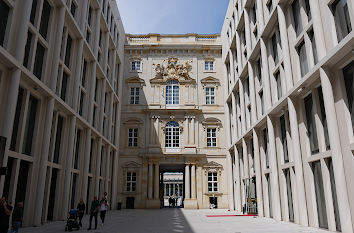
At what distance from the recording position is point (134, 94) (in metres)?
36.6

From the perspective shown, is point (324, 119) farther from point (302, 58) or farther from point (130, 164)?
point (130, 164)

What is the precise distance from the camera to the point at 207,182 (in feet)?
109

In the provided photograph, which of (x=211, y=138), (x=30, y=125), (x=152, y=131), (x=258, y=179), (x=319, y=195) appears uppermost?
(x=152, y=131)

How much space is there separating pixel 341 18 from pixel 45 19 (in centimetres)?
1502

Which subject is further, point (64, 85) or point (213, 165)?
point (213, 165)

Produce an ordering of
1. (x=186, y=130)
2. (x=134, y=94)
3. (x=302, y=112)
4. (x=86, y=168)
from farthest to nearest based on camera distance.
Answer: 1. (x=134, y=94)
2. (x=186, y=130)
3. (x=86, y=168)
4. (x=302, y=112)

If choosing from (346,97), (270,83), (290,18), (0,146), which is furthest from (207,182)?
(0,146)

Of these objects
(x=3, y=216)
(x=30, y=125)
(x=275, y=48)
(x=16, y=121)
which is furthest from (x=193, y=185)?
(x=3, y=216)

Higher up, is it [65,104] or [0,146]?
[65,104]

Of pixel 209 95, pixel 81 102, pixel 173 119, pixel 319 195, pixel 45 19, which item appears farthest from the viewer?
pixel 209 95

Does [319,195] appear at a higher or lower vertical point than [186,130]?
lower

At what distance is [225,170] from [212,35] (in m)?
17.5

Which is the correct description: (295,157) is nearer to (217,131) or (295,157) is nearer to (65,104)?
(65,104)

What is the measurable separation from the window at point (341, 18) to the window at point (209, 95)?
2382 centimetres
